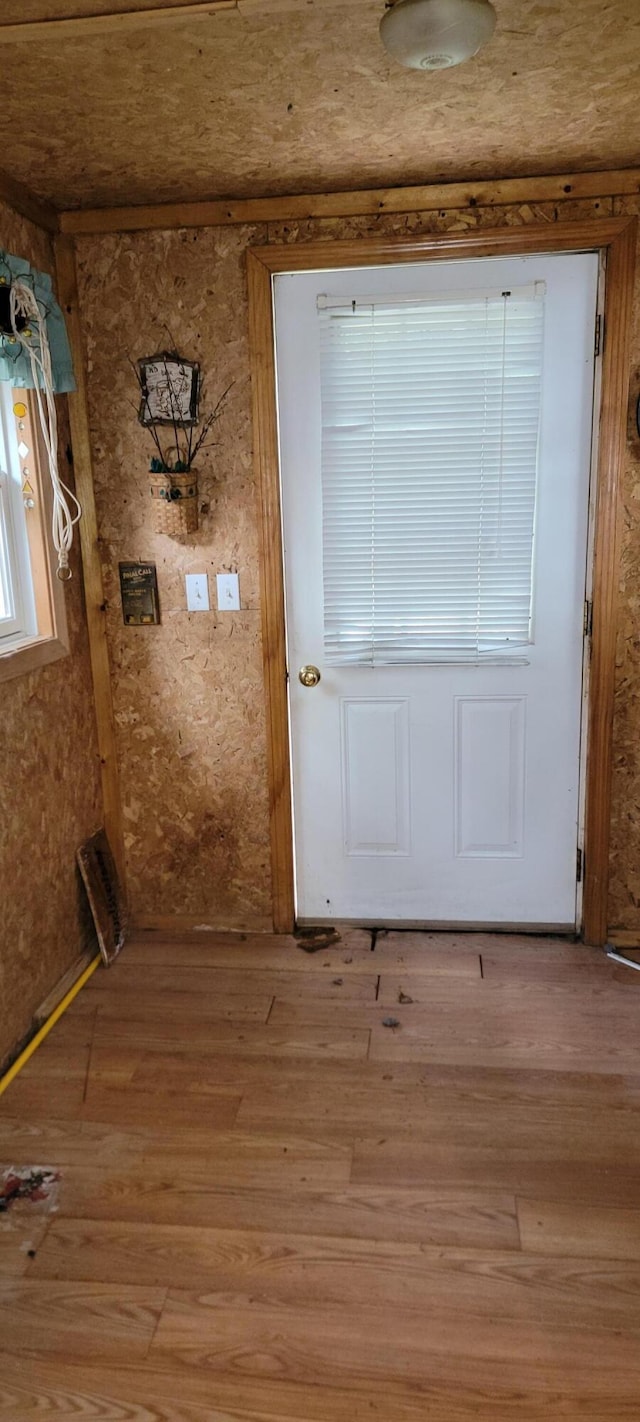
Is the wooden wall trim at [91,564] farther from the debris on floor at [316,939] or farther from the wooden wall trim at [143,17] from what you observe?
the wooden wall trim at [143,17]

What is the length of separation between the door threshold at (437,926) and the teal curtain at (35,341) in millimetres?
1931

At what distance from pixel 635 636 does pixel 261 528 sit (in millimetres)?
1225

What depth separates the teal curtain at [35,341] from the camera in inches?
94.1

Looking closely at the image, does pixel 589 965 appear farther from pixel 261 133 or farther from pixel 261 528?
pixel 261 133

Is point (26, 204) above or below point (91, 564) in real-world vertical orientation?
above

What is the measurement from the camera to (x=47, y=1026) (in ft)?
8.78

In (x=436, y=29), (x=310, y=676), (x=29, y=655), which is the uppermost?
(x=436, y=29)

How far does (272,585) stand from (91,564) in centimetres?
61

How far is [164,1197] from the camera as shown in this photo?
2.00m

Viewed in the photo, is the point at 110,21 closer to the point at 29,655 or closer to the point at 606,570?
the point at 29,655

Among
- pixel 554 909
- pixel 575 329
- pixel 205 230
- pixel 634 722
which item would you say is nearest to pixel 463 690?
pixel 634 722

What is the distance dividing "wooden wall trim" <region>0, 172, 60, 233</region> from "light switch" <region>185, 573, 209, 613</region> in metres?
1.11

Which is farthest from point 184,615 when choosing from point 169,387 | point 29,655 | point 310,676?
point 169,387

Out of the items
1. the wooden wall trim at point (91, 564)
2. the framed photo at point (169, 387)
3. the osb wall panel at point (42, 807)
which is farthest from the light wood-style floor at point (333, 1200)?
the framed photo at point (169, 387)
